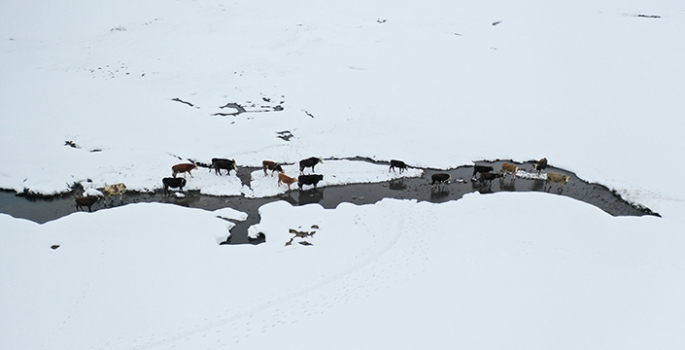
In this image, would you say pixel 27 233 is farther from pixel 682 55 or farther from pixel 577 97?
pixel 682 55

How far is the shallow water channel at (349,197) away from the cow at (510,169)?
31cm

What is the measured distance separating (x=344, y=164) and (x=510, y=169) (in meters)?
8.68

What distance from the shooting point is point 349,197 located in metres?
15.2

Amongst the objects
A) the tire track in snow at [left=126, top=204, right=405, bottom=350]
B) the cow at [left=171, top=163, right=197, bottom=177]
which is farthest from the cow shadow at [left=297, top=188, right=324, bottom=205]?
the cow at [left=171, top=163, right=197, bottom=177]

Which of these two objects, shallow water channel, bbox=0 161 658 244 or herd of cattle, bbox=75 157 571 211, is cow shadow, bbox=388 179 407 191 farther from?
herd of cattle, bbox=75 157 571 211

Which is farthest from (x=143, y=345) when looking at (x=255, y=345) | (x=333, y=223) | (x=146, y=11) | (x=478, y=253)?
(x=146, y=11)

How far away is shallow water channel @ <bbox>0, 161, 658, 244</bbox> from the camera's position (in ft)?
44.5

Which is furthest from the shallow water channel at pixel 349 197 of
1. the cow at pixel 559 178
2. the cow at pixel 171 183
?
the cow at pixel 171 183

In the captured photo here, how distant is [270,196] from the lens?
49.8 feet

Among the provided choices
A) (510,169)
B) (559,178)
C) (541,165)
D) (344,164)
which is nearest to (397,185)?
(344,164)

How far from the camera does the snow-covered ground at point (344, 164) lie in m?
8.24

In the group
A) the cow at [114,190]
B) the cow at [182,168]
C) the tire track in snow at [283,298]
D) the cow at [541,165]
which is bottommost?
the tire track in snow at [283,298]

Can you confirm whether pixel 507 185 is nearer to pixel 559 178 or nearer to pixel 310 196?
pixel 559 178

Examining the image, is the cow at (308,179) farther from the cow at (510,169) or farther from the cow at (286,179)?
the cow at (510,169)
